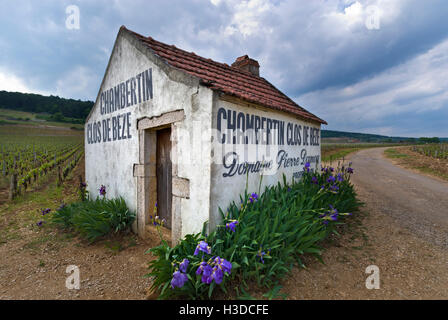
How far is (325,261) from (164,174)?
3.42 metres


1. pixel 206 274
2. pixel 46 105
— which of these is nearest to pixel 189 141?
pixel 206 274

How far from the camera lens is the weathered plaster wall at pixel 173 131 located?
10.6 ft

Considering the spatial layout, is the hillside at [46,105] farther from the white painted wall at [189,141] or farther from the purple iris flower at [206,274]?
the purple iris flower at [206,274]

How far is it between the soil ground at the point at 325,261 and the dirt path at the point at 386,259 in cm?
1

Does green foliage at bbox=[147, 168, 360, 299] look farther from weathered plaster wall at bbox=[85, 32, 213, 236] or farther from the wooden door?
the wooden door

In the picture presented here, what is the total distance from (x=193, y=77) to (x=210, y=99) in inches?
21.2

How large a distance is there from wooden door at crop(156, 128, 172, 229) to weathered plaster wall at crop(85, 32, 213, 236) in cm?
50

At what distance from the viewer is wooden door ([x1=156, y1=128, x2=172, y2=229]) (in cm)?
438

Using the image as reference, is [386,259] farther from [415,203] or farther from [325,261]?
[415,203]

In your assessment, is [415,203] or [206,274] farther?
[415,203]

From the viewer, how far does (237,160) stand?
3.50m

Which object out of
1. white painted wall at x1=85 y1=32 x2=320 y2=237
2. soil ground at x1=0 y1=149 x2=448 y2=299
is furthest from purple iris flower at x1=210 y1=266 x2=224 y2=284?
white painted wall at x1=85 y1=32 x2=320 y2=237

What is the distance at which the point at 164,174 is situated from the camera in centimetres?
448
